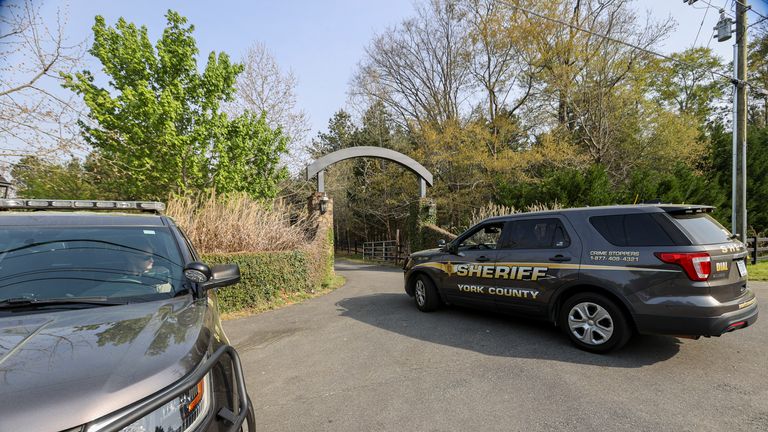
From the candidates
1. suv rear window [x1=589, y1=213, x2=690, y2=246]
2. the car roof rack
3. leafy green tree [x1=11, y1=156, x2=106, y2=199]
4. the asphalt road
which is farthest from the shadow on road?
leafy green tree [x1=11, y1=156, x2=106, y2=199]

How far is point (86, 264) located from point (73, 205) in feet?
4.07

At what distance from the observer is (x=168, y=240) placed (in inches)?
118

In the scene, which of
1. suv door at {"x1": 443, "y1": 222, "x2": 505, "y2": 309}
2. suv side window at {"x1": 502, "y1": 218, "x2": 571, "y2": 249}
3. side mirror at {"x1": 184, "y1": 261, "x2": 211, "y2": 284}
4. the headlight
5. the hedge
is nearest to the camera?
the headlight

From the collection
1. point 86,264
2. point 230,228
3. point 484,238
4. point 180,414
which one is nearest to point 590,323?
point 484,238

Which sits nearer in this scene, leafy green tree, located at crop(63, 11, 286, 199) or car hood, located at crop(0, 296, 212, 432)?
car hood, located at crop(0, 296, 212, 432)

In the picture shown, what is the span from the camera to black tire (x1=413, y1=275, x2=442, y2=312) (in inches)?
254

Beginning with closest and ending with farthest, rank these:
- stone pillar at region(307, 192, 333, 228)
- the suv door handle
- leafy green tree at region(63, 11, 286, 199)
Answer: the suv door handle, leafy green tree at region(63, 11, 286, 199), stone pillar at region(307, 192, 333, 228)

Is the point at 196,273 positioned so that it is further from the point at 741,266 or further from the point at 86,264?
the point at 741,266

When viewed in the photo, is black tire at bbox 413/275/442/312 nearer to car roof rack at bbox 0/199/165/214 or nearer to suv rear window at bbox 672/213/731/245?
suv rear window at bbox 672/213/731/245

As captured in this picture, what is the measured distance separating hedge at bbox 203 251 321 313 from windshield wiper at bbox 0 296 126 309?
472cm

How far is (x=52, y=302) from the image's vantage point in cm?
219

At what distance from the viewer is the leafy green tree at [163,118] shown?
9.67 m

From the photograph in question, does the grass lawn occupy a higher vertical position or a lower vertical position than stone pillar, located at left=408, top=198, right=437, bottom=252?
lower

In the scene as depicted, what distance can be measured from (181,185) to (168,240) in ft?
27.9
